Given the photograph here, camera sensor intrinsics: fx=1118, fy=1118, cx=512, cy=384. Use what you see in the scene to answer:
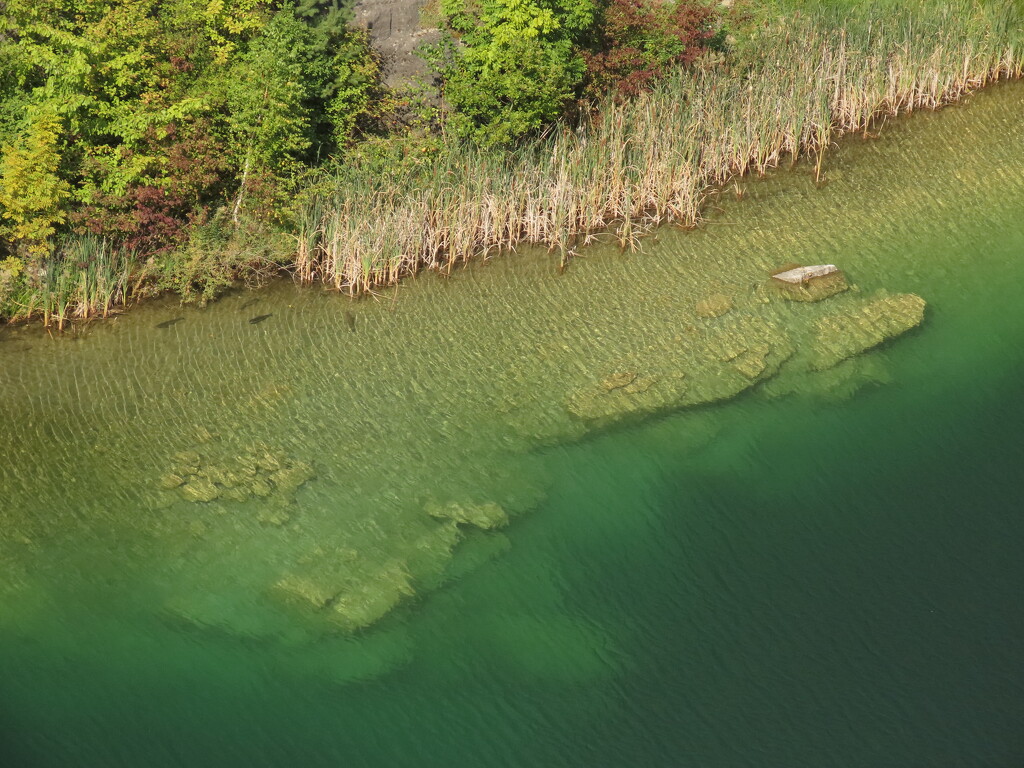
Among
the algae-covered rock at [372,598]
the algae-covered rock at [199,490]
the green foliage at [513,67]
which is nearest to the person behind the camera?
the algae-covered rock at [372,598]

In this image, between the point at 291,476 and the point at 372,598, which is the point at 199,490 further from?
the point at 372,598

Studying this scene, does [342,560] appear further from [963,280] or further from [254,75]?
[963,280]

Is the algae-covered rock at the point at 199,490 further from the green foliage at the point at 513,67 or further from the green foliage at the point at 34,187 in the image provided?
the green foliage at the point at 513,67

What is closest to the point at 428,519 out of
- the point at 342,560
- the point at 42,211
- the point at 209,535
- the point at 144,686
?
the point at 342,560

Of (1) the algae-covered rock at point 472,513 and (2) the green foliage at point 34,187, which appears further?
(2) the green foliage at point 34,187

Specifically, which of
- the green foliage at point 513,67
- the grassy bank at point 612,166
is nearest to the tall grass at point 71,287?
the grassy bank at point 612,166

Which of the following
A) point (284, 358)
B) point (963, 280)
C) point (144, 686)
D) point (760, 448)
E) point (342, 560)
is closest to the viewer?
point (144, 686)

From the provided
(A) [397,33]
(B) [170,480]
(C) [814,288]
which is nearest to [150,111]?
(A) [397,33]
